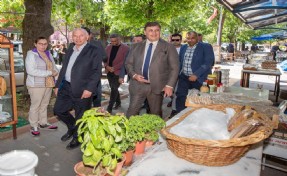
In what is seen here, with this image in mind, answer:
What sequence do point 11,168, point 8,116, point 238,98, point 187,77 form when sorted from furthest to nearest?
point 187,77 → point 8,116 → point 238,98 → point 11,168

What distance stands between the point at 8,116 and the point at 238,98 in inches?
168

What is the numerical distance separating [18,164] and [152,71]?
2897 millimetres

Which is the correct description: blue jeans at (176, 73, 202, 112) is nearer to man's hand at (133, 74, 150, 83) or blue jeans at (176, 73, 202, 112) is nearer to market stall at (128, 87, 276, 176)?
man's hand at (133, 74, 150, 83)

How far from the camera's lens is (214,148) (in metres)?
1.75

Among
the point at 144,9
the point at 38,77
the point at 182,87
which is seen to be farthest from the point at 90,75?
the point at 144,9

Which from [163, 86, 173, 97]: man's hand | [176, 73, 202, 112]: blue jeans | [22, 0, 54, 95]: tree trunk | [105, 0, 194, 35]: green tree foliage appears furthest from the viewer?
[105, 0, 194, 35]: green tree foliage

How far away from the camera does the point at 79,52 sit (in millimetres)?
4445

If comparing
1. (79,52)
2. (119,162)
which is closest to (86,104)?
(79,52)

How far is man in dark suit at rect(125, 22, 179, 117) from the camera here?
412 cm

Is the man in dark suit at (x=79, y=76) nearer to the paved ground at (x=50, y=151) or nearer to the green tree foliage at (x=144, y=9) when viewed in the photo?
the paved ground at (x=50, y=151)

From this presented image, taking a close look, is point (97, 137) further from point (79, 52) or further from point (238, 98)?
point (79, 52)

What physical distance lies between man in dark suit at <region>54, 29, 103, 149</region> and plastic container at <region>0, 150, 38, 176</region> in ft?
9.48

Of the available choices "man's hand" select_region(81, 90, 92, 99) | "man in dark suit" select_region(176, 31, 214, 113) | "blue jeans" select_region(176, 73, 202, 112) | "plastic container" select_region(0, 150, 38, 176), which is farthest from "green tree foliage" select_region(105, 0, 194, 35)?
"plastic container" select_region(0, 150, 38, 176)

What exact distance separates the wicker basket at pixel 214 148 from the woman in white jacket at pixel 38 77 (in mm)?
3866
